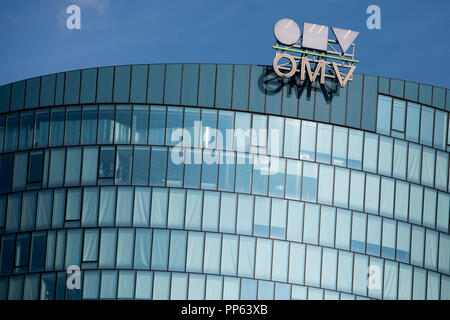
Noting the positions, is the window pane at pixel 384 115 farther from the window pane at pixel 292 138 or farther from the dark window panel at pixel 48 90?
the dark window panel at pixel 48 90

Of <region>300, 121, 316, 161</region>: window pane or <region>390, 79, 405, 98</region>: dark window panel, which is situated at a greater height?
<region>390, 79, 405, 98</region>: dark window panel

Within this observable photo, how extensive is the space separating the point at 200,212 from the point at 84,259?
8.38 meters

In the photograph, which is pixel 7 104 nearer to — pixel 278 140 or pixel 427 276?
pixel 278 140

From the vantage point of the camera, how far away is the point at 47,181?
64.3m

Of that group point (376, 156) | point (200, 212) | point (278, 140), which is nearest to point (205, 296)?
point (200, 212)

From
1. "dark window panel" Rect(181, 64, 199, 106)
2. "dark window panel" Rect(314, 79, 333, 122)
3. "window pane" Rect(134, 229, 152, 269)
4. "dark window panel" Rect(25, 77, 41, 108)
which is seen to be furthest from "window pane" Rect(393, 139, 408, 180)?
Result: "dark window panel" Rect(25, 77, 41, 108)

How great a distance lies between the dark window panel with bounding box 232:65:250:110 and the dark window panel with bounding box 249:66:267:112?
0.36 m

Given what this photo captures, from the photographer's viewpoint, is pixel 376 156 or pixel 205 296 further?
pixel 376 156

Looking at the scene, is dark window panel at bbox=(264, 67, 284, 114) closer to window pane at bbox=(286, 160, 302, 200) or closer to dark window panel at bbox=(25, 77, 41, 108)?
window pane at bbox=(286, 160, 302, 200)

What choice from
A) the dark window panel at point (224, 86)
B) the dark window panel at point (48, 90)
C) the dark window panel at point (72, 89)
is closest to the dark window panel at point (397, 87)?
the dark window panel at point (224, 86)

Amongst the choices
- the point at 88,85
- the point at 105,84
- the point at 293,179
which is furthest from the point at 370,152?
the point at 88,85

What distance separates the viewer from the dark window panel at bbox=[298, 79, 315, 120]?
64.7 meters
